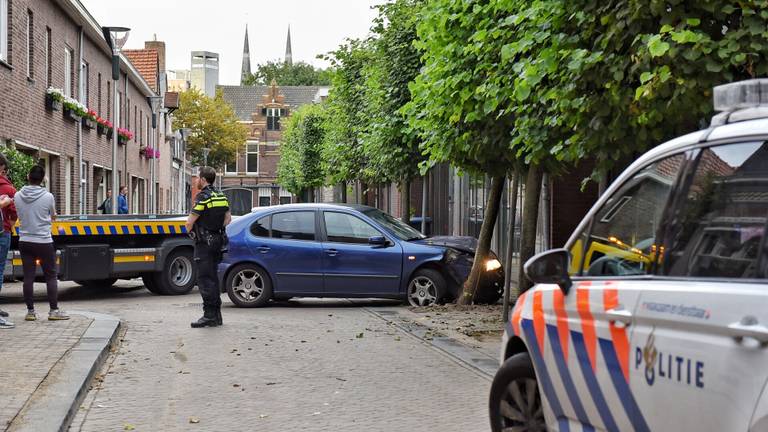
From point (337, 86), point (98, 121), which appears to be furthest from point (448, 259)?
point (98, 121)

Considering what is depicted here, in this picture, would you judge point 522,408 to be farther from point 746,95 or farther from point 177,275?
point 177,275

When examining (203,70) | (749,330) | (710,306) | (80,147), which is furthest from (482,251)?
(203,70)

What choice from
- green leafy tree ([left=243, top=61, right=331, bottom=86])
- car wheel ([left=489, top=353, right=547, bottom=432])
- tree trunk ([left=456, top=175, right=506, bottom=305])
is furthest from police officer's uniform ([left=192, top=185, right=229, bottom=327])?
green leafy tree ([left=243, top=61, right=331, bottom=86])

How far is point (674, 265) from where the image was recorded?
3.85 m

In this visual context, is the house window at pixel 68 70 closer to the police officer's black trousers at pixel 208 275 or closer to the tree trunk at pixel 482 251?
the tree trunk at pixel 482 251

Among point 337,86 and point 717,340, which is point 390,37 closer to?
point 337,86

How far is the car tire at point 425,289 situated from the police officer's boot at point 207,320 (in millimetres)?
3359

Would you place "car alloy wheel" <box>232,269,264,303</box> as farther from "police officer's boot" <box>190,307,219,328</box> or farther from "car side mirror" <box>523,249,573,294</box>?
"car side mirror" <box>523,249,573,294</box>

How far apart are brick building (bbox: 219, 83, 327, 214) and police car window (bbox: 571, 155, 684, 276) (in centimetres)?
8365

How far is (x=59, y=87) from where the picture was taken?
80.0 feet

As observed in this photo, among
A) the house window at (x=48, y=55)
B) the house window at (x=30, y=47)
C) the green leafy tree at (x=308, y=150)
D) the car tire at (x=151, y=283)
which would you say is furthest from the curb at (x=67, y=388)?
the green leafy tree at (x=308, y=150)

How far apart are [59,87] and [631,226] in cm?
2200

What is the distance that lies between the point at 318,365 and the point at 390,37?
11796mm

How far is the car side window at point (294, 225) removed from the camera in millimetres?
14867
